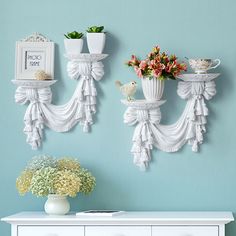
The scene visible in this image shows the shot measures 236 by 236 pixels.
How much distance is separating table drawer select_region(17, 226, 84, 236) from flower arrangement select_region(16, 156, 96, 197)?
19 cm

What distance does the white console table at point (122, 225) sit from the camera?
4.40 meters

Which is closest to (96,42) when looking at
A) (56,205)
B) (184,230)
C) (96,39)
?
(96,39)

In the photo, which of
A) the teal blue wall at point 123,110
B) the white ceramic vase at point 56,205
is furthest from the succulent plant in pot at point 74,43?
the white ceramic vase at point 56,205

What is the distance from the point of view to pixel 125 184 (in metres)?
4.79

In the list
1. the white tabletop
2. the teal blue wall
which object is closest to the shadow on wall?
the teal blue wall

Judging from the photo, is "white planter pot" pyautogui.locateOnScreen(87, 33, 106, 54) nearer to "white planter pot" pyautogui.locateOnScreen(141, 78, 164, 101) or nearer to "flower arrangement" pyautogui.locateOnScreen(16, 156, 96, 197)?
"white planter pot" pyautogui.locateOnScreen(141, 78, 164, 101)

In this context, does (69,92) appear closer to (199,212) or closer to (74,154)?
(74,154)

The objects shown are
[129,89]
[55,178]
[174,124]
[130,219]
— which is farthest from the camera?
[174,124]

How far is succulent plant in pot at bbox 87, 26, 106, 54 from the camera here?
4.71 meters

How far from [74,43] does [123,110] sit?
509 mm

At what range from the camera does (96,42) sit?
4.72 metres

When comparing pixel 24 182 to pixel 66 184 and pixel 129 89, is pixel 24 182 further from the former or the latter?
pixel 129 89

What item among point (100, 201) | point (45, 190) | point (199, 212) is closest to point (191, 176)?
point (199, 212)

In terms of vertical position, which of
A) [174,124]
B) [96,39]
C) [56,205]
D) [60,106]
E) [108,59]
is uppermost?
[96,39]
